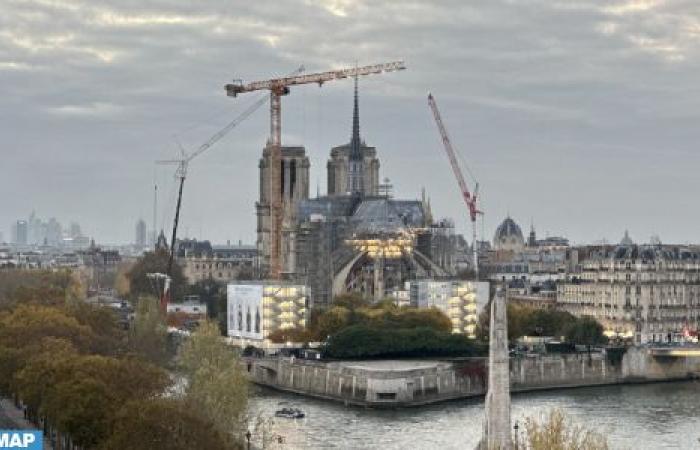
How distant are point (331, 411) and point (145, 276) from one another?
89.3 meters

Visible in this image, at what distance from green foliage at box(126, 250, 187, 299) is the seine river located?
7441 cm

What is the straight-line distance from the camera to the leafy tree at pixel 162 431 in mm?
47438

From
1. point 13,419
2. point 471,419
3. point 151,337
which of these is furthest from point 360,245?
point 13,419

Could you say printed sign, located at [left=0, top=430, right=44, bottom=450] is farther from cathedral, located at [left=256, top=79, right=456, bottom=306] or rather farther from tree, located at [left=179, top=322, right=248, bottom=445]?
cathedral, located at [left=256, top=79, right=456, bottom=306]

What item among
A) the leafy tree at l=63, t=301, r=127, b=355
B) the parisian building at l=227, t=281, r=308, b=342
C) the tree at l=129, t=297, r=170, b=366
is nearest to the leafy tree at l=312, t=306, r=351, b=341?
the parisian building at l=227, t=281, r=308, b=342

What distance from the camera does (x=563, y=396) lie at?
332ft

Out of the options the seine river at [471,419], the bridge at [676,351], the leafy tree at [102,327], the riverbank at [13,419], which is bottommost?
the seine river at [471,419]

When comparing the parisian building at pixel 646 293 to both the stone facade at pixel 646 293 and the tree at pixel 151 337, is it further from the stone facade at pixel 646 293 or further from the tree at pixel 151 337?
the tree at pixel 151 337

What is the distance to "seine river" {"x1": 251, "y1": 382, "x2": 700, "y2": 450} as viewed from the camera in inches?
2960

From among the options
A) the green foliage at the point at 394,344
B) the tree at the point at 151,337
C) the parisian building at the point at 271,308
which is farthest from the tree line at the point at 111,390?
the parisian building at the point at 271,308

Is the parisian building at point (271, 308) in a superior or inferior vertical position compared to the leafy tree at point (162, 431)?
superior

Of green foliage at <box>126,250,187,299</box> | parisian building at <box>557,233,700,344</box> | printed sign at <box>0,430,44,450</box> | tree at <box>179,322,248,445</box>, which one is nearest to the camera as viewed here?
printed sign at <box>0,430,44,450</box>

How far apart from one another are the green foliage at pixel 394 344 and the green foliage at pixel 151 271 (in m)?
64.2

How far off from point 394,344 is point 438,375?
10.6m
